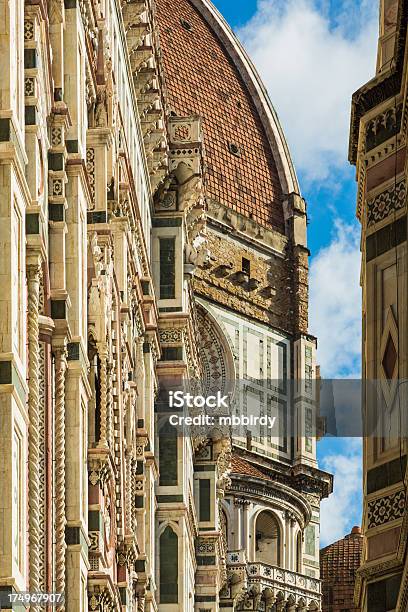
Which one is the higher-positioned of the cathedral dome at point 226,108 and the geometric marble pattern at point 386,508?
the cathedral dome at point 226,108

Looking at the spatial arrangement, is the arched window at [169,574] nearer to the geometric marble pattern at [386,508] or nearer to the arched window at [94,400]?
the arched window at [94,400]

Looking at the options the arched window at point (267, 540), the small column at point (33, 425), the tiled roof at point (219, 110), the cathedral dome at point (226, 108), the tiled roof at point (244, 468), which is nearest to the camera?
the small column at point (33, 425)

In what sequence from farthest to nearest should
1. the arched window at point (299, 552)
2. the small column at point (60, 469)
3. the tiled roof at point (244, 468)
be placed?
1. the arched window at point (299, 552)
2. the tiled roof at point (244, 468)
3. the small column at point (60, 469)

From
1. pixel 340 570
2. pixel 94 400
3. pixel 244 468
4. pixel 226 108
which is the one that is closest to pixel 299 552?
pixel 244 468

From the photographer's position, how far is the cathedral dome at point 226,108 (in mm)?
93250

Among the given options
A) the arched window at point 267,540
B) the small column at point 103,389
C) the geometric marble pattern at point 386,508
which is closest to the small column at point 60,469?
the geometric marble pattern at point 386,508

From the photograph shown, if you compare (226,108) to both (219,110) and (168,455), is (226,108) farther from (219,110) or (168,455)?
(168,455)

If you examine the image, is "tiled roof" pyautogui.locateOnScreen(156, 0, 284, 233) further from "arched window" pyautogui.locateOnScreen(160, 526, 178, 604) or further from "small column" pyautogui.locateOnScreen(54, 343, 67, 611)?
"small column" pyautogui.locateOnScreen(54, 343, 67, 611)

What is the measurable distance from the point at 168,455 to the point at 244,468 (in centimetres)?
3203

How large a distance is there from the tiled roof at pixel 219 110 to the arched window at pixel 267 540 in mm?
14229

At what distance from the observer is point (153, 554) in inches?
1774

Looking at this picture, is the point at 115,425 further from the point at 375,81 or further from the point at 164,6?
the point at 164,6

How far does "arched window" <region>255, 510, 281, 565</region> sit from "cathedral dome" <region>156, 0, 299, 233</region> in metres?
14.0

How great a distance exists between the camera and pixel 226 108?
3900 inches
